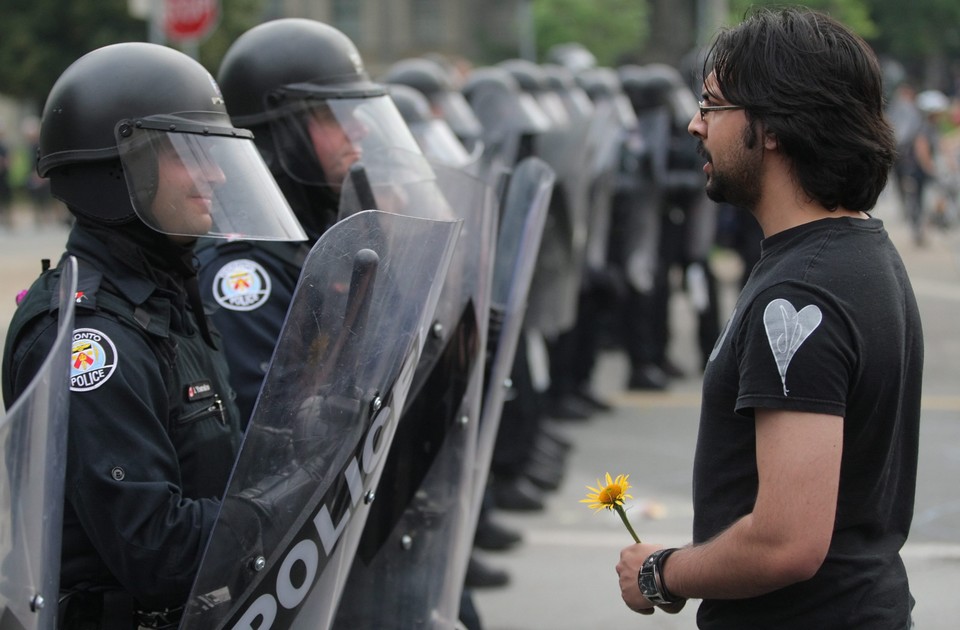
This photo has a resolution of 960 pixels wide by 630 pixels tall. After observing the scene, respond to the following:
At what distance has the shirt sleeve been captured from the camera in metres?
1.79

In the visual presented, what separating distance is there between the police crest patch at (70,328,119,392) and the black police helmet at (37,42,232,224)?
1.00 feet

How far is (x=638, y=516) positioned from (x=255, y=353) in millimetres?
3316

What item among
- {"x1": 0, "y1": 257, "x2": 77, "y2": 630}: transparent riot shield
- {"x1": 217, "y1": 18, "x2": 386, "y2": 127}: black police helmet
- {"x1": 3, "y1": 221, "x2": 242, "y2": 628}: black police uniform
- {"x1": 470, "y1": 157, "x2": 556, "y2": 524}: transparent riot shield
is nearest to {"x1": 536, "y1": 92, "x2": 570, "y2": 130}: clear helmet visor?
{"x1": 470, "y1": 157, "x2": 556, "y2": 524}: transparent riot shield

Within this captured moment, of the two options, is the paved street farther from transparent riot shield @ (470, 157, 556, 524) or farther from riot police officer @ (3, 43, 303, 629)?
riot police officer @ (3, 43, 303, 629)

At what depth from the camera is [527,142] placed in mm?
6750

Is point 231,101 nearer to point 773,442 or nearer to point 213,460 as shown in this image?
point 213,460

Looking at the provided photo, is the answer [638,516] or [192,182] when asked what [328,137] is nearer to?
[192,182]

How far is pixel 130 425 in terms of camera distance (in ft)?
6.73

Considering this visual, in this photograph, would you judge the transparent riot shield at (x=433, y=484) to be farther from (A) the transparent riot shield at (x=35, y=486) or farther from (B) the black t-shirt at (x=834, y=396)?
(A) the transparent riot shield at (x=35, y=486)

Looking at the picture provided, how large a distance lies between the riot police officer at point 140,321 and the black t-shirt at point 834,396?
86 cm

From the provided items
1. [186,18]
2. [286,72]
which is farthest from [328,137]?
[186,18]

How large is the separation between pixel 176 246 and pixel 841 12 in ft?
101

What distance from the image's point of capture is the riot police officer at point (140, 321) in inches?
80.1

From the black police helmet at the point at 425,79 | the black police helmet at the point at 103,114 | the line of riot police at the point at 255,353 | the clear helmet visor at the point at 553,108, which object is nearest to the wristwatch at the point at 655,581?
the line of riot police at the point at 255,353
